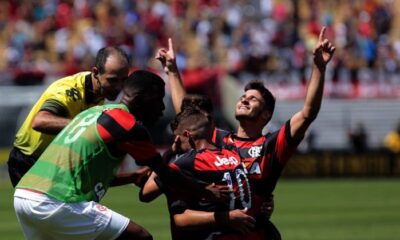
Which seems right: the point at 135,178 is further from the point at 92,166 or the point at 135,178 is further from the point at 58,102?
the point at 92,166

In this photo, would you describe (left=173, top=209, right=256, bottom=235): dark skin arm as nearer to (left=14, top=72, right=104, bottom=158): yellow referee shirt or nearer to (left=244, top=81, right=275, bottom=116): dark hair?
(left=244, top=81, right=275, bottom=116): dark hair

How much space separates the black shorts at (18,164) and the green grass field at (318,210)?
6.22 metres

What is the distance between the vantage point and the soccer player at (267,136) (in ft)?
26.7

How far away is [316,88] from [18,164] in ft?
9.18

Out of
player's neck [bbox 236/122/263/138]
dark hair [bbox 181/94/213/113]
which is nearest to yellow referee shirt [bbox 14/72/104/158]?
dark hair [bbox 181/94/213/113]

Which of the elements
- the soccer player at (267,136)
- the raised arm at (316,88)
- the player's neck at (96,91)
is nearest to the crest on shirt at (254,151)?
the soccer player at (267,136)

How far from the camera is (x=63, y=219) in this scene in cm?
752

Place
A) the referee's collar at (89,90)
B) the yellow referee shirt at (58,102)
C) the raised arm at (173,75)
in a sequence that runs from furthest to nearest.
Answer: the raised arm at (173,75) < the referee's collar at (89,90) < the yellow referee shirt at (58,102)

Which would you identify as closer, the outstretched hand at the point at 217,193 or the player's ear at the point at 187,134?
the outstretched hand at the point at 217,193

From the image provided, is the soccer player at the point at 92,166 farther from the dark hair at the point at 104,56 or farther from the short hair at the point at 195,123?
the dark hair at the point at 104,56

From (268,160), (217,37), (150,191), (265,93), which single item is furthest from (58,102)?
(217,37)

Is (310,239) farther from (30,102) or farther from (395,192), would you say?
(30,102)

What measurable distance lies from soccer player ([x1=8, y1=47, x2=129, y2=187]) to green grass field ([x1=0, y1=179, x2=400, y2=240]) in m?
6.36

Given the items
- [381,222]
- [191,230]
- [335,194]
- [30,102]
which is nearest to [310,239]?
[381,222]
